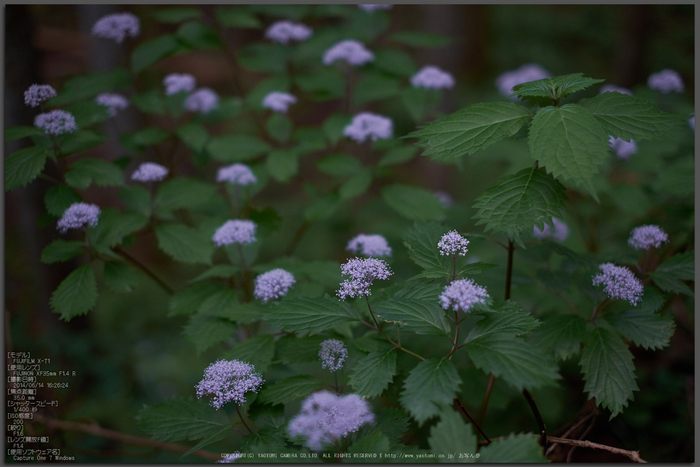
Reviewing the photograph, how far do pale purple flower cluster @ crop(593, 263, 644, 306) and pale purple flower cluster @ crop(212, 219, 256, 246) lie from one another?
127cm

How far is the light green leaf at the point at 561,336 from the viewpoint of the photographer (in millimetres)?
1351

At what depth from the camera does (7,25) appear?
2100 mm

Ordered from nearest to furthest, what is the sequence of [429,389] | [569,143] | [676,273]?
[429,389]
[569,143]
[676,273]

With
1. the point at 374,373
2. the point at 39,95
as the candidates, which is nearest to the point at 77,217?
the point at 39,95

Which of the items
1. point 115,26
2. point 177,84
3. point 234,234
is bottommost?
point 234,234

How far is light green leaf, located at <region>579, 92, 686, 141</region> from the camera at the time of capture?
3.88ft

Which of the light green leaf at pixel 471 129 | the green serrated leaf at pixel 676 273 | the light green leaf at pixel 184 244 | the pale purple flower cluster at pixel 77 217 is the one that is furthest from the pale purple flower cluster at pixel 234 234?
the green serrated leaf at pixel 676 273

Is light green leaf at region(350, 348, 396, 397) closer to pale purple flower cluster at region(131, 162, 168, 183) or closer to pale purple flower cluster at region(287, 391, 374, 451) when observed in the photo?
pale purple flower cluster at region(287, 391, 374, 451)

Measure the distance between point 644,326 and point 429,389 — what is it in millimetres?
841

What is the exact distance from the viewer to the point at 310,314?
4.05ft

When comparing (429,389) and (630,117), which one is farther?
(630,117)

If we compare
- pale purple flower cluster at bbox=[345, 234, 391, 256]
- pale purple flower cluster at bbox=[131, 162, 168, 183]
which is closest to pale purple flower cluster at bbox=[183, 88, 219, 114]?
pale purple flower cluster at bbox=[131, 162, 168, 183]

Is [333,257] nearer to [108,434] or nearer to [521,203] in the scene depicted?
[108,434]

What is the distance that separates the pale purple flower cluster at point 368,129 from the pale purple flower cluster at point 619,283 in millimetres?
1150
